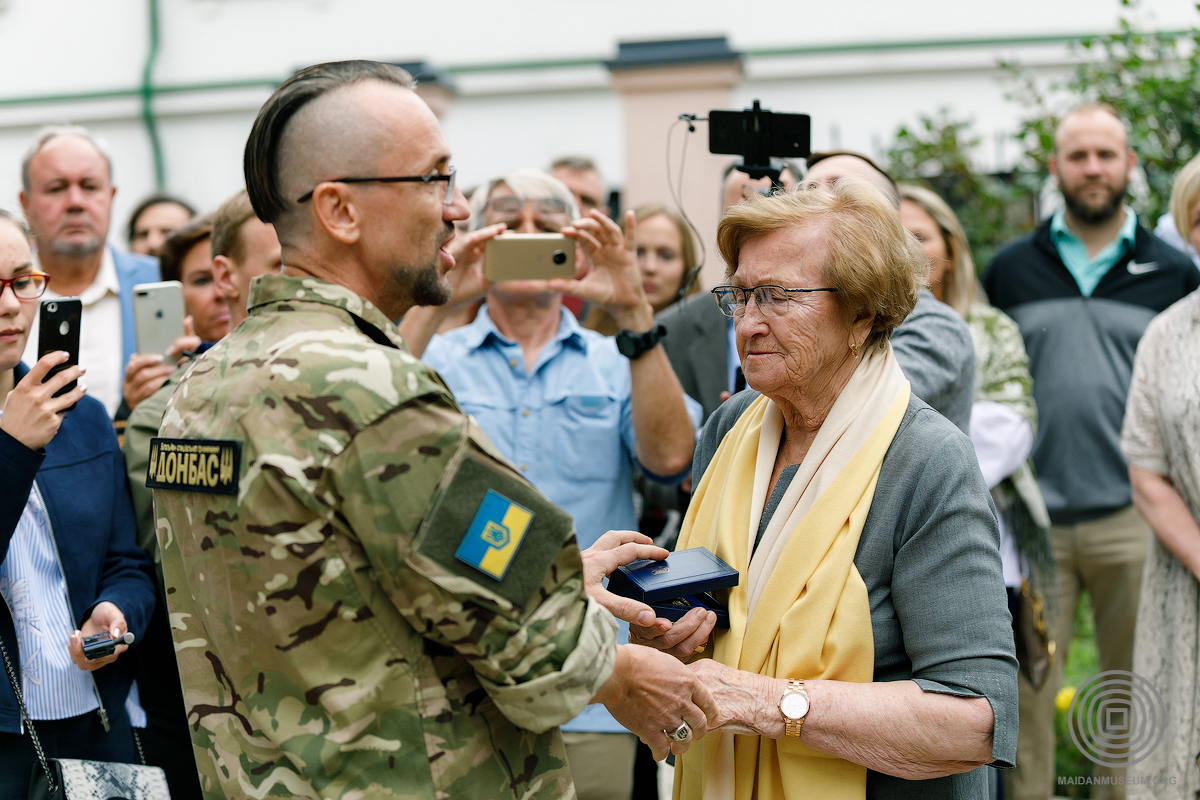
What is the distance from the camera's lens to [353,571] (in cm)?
162

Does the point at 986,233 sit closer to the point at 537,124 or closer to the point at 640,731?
the point at 537,124

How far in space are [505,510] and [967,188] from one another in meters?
6.28

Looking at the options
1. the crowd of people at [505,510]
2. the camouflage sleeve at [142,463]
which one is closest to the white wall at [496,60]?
the crowd of people at [505,510]

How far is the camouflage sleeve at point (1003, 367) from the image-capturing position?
157 inches

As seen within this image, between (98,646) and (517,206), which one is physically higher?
(517,206)

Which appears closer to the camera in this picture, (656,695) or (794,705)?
(656,695)

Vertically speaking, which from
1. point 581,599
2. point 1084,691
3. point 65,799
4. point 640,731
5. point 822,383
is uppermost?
point 822,383

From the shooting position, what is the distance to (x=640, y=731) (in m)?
1.99

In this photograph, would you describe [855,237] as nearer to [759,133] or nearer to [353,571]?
[759,133]

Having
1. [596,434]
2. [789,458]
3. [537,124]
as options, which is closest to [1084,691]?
[596,434]

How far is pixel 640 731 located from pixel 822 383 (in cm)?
81

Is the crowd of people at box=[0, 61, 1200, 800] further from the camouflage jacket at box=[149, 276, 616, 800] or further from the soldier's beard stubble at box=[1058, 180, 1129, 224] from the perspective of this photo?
the soldier's beard stubble at box=[1058, 180, 1129, 224]

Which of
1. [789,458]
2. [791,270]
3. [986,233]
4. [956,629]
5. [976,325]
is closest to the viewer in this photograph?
[956,629]

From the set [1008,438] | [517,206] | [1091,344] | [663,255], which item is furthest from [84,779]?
[1091,344]
